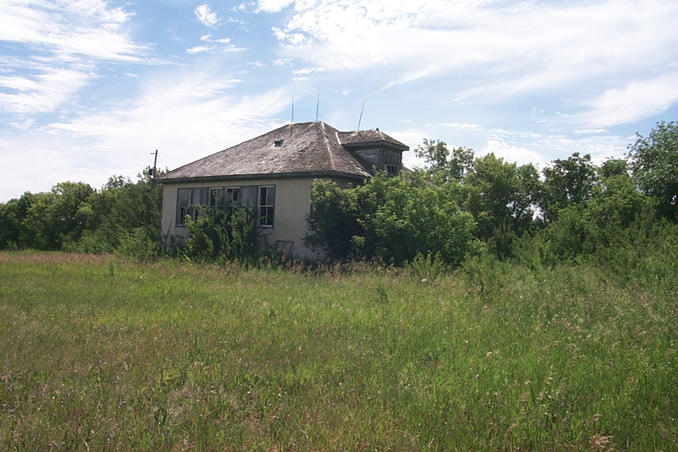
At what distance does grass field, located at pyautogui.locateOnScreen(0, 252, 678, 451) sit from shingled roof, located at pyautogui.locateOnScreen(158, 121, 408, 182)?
39.6 ft

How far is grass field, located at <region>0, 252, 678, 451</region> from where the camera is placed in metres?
3.93

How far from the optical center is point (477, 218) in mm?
25391

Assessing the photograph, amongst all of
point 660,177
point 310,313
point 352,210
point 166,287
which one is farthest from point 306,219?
point 660,177

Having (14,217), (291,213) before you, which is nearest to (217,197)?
(291,213)

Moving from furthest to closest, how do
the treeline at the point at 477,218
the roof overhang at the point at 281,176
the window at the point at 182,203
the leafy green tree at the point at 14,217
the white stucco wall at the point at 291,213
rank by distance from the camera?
1. the leafy green tree at the point at 14,217
2. the window at the point at 182,203
3. the white stucco wall at the point at 291,213
4. the roof overhang at the point at 281,176
5. the treeline at the point at 477,218

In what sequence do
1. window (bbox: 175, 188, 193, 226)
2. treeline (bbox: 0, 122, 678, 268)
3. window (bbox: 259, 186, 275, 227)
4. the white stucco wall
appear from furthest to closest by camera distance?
window (bbox: 175, 188, 193, 226)
window (bbox: 259, 186, 275, 227)
the white stucco wall
treeline (bbox: 0, 122, 678, 268)

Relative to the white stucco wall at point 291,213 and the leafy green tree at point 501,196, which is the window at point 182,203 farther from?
the leafy green tree at point 501,196

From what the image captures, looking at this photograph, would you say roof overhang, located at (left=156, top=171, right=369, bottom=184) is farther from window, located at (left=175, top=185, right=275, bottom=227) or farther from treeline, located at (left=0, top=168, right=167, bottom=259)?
treeline, located at (left=0, top=168, right=167, bottom=259)

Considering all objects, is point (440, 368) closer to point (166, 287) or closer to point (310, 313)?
point (310, 313)

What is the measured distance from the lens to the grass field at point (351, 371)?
3930mm

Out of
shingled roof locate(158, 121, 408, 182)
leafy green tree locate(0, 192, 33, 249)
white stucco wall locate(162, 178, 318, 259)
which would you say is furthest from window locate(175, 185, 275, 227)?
leafy green tree locate(0, 192, 33, 249)

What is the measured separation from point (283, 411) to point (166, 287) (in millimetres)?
7733

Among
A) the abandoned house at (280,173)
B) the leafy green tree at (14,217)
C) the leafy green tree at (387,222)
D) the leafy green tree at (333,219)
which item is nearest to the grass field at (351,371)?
the leafy green tree at (387,222)

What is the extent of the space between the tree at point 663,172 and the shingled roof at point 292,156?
1190 cm
